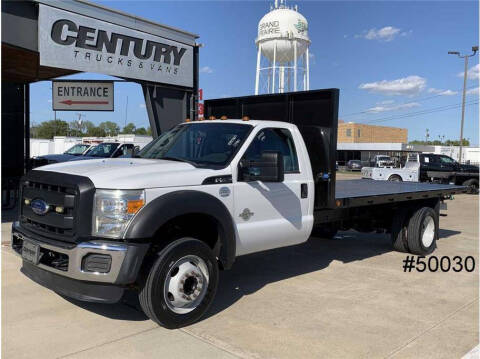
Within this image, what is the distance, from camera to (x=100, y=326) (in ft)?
14.3

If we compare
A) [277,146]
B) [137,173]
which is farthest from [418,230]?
[137,173]

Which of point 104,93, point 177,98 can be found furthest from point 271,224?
point 104,93

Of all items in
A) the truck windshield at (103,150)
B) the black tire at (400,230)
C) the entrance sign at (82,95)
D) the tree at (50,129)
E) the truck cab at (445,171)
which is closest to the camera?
the black tire at (400,230)

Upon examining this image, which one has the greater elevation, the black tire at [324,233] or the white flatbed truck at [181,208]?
the white flatbed truck at [181,208]

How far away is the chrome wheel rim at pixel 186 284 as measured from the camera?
4.33 m

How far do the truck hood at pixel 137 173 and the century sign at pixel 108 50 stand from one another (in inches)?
218

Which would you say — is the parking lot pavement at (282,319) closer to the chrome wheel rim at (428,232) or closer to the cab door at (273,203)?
the cab door at (273,203)

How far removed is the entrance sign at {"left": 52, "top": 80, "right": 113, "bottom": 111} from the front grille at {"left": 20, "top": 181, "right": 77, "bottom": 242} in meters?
7.90

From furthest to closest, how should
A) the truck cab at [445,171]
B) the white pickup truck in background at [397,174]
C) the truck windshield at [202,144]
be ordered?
the truck cab at [445,171], the white pickup truck in background at [397,174], the truck windshield at [202,144]

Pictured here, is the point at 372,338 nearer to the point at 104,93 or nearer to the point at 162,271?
the point at 162,271

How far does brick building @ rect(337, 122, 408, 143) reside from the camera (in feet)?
261

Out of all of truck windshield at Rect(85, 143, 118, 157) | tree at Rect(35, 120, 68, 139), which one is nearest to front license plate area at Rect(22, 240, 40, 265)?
truck windshield at Rect(85, 143, 118, 157)

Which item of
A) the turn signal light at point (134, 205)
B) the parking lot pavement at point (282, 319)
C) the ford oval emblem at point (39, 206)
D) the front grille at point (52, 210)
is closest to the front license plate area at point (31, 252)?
the front grille at point (52, 210)

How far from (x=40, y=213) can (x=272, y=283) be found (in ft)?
9.92
